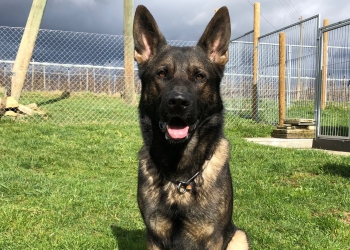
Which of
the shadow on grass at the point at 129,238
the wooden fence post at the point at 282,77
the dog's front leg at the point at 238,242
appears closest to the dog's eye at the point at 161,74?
the dog's front leg at the point at 238,242

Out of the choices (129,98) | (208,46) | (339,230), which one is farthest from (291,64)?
(208,46)

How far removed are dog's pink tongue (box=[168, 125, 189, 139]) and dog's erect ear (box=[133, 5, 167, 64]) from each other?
75 cm

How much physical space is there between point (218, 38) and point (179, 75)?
49 centimetres

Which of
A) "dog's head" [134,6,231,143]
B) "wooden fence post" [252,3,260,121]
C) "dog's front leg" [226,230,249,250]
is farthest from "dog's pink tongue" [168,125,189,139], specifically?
"wooden fence post" [252,3,260,121]

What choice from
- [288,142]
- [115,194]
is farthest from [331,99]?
[115,194]

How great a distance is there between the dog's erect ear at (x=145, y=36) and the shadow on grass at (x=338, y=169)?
4005 mm

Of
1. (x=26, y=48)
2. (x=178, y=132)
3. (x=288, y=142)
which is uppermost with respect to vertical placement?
(x=26, y=48)

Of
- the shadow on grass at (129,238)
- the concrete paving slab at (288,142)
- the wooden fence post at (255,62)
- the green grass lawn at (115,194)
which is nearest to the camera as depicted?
the shadow on grass at (129,238)

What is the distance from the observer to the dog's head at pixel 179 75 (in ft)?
8.37

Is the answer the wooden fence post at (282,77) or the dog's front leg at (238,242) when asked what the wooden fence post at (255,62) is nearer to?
the wooden fence post at (282,77)

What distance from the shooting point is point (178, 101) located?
2.44 metres

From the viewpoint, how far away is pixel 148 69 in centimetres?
291

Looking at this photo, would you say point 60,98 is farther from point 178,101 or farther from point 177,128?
point 178,101

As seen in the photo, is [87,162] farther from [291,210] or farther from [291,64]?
[291,64]
